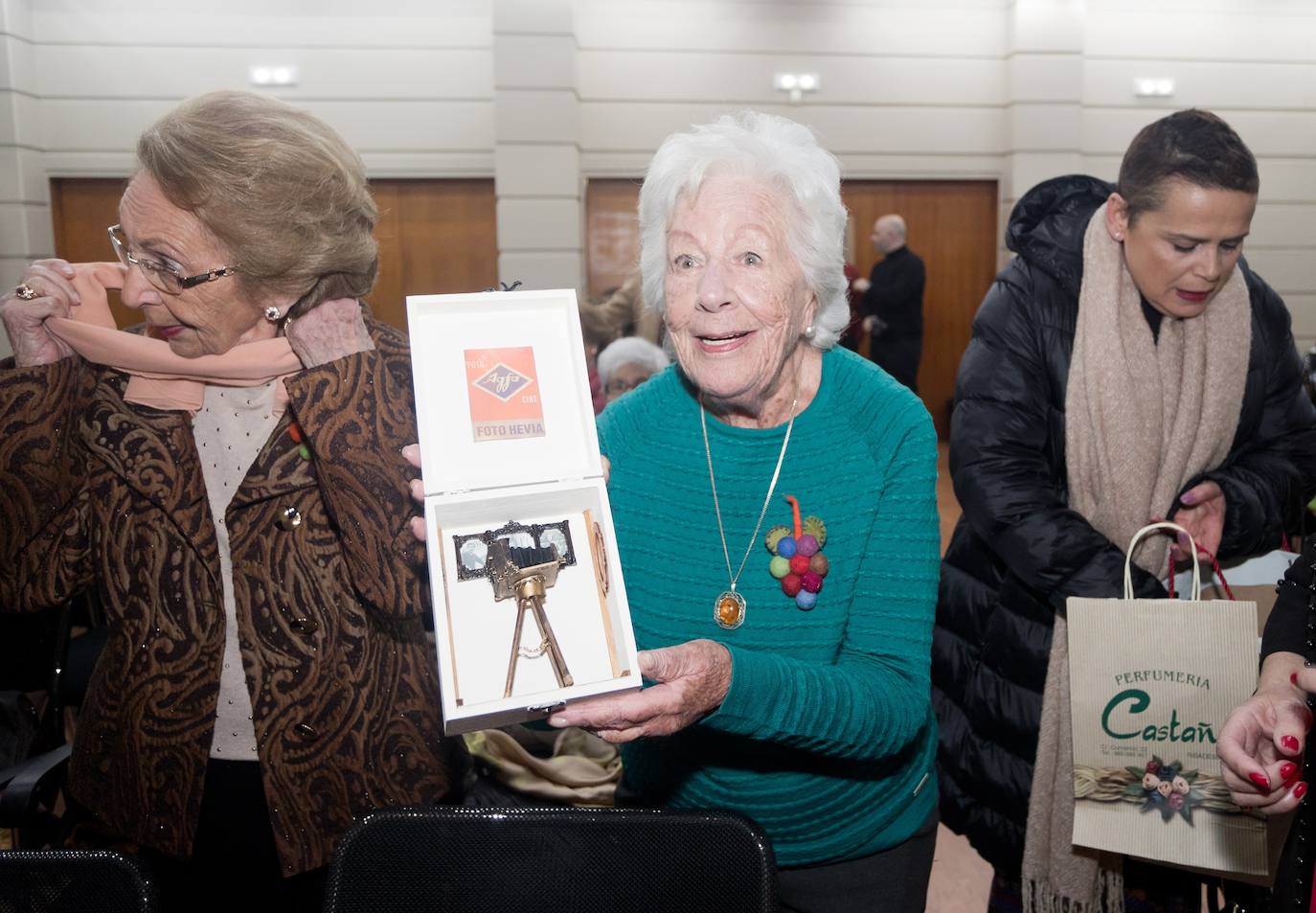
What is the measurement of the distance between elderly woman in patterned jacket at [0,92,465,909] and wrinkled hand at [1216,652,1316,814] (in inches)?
40.7

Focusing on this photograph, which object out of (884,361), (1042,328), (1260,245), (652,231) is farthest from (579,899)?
(1260,245)

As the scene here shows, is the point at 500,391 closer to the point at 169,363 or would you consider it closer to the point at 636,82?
the point at 169,363

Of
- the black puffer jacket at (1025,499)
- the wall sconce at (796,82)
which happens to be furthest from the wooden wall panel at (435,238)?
the black puffer jacket at (1025,499)

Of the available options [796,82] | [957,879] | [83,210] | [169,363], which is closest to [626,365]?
[957,879]

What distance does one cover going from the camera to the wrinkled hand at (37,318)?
4.64 feet

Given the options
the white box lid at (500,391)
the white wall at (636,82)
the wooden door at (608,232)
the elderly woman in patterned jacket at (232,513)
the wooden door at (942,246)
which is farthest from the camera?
the wooden door at (942,246)

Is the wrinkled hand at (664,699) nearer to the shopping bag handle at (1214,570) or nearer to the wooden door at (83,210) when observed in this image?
the shopping bag handle at (1214,570)

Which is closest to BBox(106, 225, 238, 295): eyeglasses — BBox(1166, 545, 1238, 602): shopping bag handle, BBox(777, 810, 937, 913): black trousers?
BBox(777, 810, 937, 913): black trousers

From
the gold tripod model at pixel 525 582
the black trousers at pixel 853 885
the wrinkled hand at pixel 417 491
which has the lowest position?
the black trousers at pixel 853 885

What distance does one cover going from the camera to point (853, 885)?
4.36 ft

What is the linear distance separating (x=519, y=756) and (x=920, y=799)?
127 centimetres

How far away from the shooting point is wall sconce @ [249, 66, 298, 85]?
26.1 ft

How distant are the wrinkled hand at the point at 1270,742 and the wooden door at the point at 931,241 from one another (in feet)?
24.5

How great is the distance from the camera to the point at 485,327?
1.18 m
